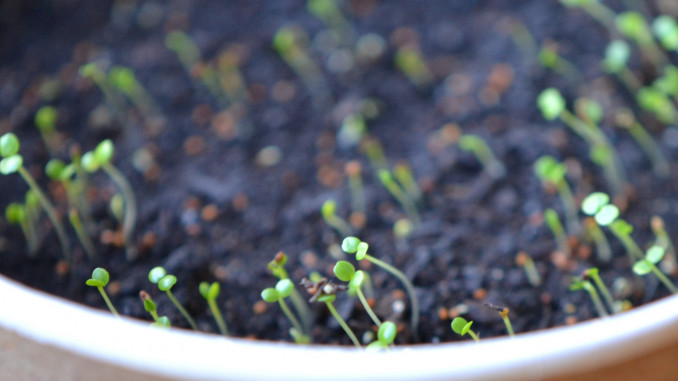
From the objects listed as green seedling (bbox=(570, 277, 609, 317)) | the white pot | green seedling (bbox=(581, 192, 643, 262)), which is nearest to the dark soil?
green seedling (bbox=(570, 277, 609, 317))

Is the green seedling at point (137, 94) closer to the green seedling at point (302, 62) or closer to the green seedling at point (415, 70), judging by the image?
the green seedling at point (302, 62)

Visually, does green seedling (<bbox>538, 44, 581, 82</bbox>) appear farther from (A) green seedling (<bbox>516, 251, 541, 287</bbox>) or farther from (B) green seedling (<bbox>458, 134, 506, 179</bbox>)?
(A) green seedling (<bbox>516, 251, 541, 287</bbox>)

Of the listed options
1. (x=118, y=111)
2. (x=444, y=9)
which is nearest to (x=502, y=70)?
(x=444, y=9)

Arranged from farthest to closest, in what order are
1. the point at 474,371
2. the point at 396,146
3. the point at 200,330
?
the point at 396,146
the point at 200,330
the point at 474,371

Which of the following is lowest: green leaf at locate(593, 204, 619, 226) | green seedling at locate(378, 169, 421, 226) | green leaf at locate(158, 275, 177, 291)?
green seedling at locate(378, 169, 421, 226)

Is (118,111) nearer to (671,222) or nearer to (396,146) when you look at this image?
(396,146)

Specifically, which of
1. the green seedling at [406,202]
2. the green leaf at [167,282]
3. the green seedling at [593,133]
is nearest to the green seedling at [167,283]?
the green leaf at [167,282]

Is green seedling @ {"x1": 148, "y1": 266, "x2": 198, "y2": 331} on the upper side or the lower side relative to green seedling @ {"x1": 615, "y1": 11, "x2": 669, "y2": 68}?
upper
